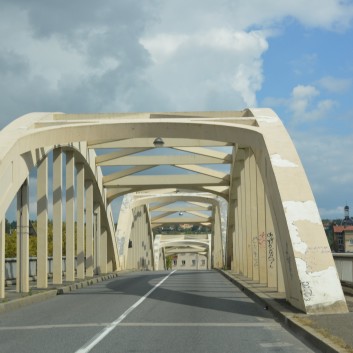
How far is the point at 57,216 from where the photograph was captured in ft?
86.0

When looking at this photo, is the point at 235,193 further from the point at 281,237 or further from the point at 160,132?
the point at 281,237

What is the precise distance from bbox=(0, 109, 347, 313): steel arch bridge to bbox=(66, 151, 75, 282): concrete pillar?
46 millimetres

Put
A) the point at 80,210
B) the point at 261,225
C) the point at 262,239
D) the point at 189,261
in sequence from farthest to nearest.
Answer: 1. the point at 189,261
2. the point at 80,210
3. the point at 262,239
4. the point at 261,225

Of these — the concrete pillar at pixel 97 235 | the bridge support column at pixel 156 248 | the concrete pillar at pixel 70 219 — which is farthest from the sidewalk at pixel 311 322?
the bridge support column at pixel 156 248

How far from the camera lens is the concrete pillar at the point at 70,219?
2808 centimetres

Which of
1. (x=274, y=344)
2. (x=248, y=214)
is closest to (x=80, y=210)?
(x=248, y=214)

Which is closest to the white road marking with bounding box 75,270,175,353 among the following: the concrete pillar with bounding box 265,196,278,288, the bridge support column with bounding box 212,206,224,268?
the concrete pillar with bounding box 265,196,278,288

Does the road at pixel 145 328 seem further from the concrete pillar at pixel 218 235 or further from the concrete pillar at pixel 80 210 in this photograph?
the concrete pillar at pixel 218 235

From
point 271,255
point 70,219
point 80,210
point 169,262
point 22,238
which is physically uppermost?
point 80,210

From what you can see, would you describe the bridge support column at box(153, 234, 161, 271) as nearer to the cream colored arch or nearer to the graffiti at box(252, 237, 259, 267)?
the cream colored arch

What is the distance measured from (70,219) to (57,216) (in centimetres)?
218

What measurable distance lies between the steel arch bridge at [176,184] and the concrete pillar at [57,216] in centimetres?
4

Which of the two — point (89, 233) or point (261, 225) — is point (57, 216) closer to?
point (261, 225)

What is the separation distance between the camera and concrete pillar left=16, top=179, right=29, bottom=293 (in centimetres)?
2061
